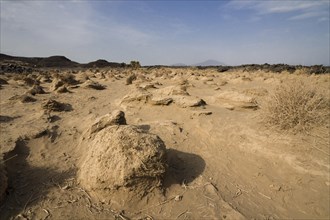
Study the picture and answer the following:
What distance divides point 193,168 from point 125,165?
1.24 metres

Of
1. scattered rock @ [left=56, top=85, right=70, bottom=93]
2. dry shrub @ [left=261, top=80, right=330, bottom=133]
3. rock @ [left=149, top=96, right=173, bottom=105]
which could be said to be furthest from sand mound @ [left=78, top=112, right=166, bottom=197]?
scattered rock @ [left=56, top=85, right=70, bottom=93]

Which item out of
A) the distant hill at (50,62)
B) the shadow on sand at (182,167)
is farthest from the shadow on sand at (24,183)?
the distant hill at (50,62)

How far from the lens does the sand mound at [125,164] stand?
3.29 meters

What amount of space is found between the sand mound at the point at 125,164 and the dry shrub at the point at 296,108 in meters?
2.48

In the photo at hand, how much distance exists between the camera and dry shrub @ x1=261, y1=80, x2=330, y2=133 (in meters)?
4.67

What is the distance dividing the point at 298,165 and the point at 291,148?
1.24 feet

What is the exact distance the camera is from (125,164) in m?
3.31

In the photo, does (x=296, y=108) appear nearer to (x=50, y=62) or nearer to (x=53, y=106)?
(x=53, y=106)

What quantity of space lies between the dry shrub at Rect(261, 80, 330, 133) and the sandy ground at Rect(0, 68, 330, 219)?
18 cm

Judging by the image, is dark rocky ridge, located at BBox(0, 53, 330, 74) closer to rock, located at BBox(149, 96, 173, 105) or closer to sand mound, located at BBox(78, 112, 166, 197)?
rock, located at BBox(149, 96, 173, 105)

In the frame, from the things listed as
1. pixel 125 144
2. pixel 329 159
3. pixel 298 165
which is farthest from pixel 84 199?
pixel 329 159

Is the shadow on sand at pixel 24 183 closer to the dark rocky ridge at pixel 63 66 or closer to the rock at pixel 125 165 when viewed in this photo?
the rock at pixel 125 165

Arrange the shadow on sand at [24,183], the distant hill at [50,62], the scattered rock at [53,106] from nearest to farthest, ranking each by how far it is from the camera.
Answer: the shadow on sand at [24,183]
the scattered rock at [53,106]
the distant hill at [50,62]

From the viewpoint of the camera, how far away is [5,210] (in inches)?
121
